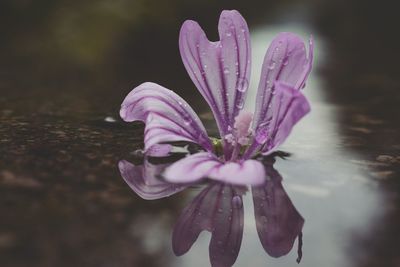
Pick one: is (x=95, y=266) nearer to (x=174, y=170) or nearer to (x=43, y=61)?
(x=174, y=170)

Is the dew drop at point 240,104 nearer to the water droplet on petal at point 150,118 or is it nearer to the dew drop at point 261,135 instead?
the dew drop at point 261,135

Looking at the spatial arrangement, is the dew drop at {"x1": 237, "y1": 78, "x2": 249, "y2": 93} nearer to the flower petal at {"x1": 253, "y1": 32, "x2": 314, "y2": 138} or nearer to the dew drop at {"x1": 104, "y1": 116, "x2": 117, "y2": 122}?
the flower petal at {"x1": 253, "y1": 32, "x2": 314, "y2": 138}

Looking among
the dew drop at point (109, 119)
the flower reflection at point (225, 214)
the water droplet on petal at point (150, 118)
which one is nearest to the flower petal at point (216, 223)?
the flower reflection at point (225, 214)

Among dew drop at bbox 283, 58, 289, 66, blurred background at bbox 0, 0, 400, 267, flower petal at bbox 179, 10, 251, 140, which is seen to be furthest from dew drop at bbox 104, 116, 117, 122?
dew drop at bbox 283, 58, 289, 66

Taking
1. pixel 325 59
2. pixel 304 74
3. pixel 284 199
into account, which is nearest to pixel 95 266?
pixel 284 199

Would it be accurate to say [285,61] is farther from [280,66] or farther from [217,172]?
[217,172]

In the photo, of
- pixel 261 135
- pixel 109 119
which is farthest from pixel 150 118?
pixel 109 119

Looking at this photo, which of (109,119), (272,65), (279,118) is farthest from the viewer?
(109,119)
